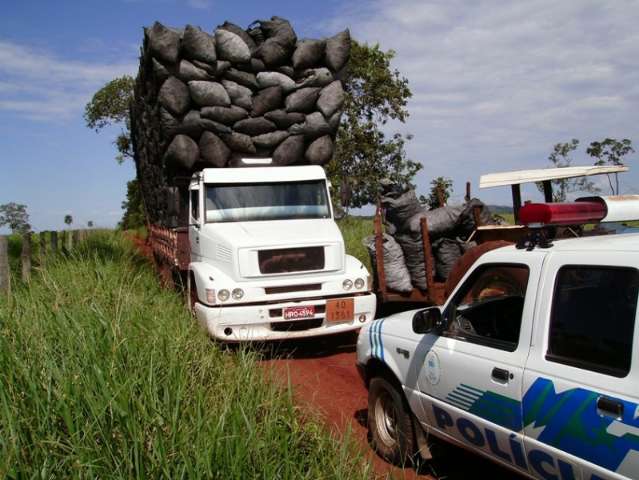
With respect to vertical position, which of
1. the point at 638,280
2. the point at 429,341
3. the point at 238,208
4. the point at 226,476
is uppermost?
the point at 238,208

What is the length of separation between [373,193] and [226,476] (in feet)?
61.2

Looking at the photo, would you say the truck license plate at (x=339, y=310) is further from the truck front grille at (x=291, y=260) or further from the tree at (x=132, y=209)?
the tree at (x=132, y=209)

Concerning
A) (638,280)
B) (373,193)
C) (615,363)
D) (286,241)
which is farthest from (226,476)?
(373,193)

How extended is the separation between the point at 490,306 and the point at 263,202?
4949mm

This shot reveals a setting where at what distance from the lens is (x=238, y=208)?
27.8 feet

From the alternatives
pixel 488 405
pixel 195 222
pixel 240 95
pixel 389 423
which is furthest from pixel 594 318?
pixel 240 95

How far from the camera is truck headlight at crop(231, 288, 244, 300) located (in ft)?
24.3

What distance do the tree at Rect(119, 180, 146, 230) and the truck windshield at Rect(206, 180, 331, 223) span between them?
1466cm

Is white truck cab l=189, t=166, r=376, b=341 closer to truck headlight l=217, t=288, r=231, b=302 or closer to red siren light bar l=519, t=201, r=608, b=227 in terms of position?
truck headlight l=217, t=288, r=231, b=302

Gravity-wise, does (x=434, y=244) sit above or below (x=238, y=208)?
below

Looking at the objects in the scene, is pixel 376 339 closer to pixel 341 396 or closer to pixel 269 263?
pixel 341 396

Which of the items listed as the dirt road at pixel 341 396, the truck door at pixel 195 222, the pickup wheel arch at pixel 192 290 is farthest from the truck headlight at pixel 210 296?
the truck door at pixel 195 222

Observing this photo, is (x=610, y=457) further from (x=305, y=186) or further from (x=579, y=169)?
(x=305, y=186)

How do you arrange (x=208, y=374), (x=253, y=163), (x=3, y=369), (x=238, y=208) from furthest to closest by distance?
(x=253, y=163) < (x=238, y=208) < (x=208, y=374) < (x=3, y=369)
